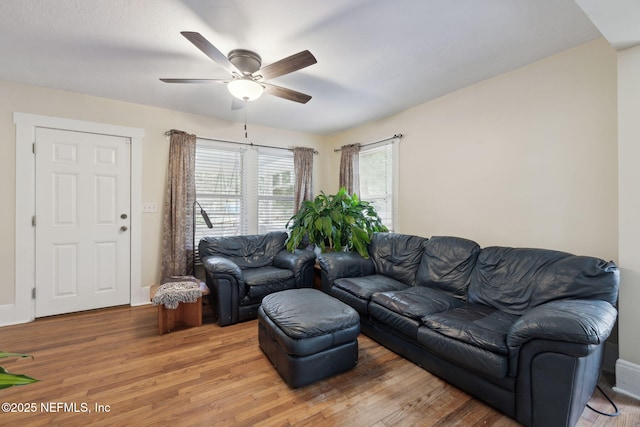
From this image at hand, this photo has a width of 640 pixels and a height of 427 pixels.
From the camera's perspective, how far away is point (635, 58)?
180cm

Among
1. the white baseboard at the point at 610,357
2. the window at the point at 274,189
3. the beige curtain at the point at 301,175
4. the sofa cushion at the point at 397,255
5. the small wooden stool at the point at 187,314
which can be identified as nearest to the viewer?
the white baseboard at the point at 610,357

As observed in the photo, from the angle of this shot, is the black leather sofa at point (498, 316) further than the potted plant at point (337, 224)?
No

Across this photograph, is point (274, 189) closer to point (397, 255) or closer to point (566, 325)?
point (397, 255)

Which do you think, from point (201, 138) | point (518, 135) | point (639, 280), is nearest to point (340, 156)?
point (201, 138)

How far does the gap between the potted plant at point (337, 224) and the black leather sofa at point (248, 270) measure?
0.99 feet

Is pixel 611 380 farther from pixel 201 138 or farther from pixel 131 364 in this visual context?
pixel 201 138

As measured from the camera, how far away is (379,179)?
3.93m

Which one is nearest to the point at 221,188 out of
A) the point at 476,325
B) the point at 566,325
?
the point at 476,325

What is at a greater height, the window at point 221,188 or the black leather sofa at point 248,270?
the window at point 221,188

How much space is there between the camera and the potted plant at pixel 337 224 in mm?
3427

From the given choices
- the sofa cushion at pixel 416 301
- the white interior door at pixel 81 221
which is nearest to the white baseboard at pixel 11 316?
the white interior door at pixel 81 221

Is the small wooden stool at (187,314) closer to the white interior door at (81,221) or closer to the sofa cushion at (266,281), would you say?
the sofa cushion at (266,281)

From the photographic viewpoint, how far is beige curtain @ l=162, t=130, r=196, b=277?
11.3 feet

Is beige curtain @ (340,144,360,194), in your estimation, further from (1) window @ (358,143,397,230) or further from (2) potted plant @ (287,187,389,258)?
(2) potted plant @ (287,187,389,258)
